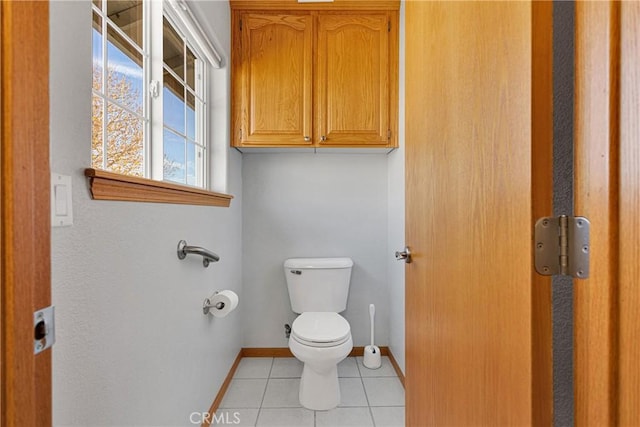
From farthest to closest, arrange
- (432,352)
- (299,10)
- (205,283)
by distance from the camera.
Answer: (299,10) → (205,283) → (432,352)

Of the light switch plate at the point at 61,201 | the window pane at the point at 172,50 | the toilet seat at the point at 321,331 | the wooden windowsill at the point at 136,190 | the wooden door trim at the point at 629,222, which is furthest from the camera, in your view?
the toilet seat at the point at 321,331

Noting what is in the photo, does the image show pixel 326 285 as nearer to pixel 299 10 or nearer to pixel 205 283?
pixel 205 283

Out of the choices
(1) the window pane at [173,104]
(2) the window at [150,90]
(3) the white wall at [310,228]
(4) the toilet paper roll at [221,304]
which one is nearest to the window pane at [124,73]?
(2) the window at [150,90]

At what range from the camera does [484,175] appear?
0.62 metres

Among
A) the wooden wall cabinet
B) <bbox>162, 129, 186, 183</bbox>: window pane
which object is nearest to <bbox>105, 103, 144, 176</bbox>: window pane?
<bbox>162, 129, 186, 183</bbox>: window pane

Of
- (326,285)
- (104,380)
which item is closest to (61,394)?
(104,380)

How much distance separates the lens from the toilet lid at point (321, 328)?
1550mm

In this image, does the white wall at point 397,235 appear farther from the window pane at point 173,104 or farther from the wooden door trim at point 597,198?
the wooden door trim at point 597,198

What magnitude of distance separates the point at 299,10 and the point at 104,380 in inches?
83.9

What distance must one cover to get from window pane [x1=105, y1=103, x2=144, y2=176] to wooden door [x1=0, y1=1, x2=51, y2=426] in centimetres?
57

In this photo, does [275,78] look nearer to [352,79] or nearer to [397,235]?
[352,79]

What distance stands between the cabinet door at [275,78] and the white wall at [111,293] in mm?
860

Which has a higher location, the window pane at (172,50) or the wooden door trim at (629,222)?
the window pane at (172,50)

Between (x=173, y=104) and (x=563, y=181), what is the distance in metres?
1.46
